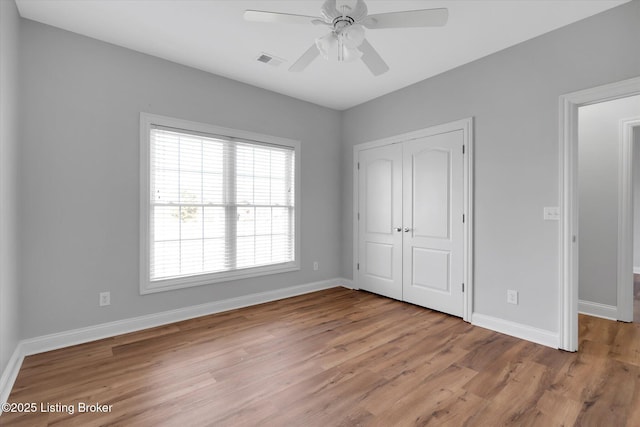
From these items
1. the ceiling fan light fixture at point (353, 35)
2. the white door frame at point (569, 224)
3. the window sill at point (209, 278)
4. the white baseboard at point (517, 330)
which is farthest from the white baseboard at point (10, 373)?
the white door frame at point (569, 224)

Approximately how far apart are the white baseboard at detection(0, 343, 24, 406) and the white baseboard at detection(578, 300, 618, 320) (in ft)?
17.4

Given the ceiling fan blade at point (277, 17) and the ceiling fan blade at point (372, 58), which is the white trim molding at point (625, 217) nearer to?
the ceiling fan blade at point (372, 58)

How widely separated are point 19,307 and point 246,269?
2.04m

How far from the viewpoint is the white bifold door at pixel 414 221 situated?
3.43 meters

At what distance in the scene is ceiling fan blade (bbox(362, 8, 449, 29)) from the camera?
172 centimetres

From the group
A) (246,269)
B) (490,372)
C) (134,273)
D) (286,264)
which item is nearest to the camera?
(490,372)

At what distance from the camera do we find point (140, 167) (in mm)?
3049

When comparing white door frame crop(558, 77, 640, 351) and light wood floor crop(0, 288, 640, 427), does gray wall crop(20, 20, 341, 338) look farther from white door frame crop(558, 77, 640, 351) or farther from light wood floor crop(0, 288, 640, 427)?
white door frame crop(558, 77, 640, 351)

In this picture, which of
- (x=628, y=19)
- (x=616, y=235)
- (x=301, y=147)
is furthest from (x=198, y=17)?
(x=616, y=235)

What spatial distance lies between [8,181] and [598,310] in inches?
224

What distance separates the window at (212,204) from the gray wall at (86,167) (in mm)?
129

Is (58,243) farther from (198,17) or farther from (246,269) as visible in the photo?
(198,17)

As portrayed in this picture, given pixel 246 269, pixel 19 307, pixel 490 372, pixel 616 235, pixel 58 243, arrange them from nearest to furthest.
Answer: pixel 490 372 < pixel 19 307 < pixel 58 243 < pixel 616 235 < pixel 246 269

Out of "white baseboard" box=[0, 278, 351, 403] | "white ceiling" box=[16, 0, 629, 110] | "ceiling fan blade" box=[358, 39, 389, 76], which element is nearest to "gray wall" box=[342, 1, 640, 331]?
"white ceiling" box=[16, 0, 629, 110]
